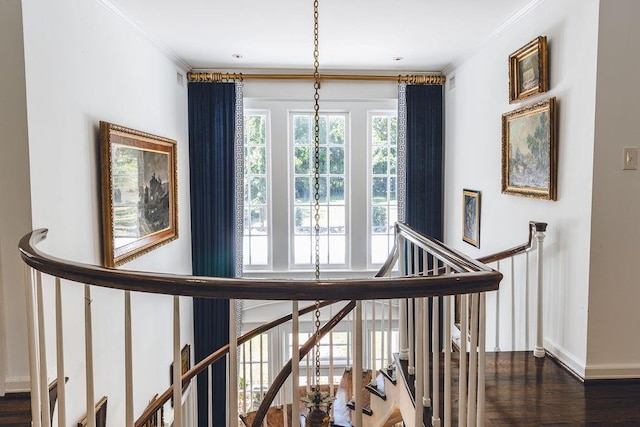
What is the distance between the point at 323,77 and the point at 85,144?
292 cm

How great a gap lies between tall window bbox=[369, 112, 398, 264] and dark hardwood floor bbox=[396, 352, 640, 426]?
257 centimetres

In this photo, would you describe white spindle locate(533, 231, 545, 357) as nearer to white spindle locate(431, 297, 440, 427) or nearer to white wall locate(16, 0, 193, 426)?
white spindle locate(431, 297, 440, 427)

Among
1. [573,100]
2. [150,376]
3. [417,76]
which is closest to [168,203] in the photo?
[150,376]

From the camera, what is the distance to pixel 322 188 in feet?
16.8

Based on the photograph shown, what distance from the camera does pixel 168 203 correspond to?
4.01m

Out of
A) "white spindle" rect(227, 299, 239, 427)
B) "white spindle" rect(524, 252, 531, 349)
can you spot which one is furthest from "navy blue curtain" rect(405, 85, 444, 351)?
"white spindle" rect(227, 299, 239, 427)

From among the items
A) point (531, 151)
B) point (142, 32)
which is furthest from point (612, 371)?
point (142, 32)

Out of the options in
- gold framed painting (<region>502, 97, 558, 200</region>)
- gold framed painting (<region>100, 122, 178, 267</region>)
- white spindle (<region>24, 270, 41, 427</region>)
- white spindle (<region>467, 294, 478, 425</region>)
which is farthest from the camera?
gold framed painting (<region>100, 122, 178, 267</region>)

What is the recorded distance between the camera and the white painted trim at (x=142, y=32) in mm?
2969

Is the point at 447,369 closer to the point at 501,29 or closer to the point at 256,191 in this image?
the point at 501,29

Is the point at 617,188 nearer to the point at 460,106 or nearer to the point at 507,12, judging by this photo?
the point at 507,12

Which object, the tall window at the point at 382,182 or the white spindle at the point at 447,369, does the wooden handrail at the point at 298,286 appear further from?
the tall window at the point at 382,182

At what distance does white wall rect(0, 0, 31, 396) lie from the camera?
80.4 inches

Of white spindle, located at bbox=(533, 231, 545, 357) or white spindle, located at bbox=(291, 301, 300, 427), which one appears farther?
white spindle, located at bbox=(533, 231, 545, 357)
